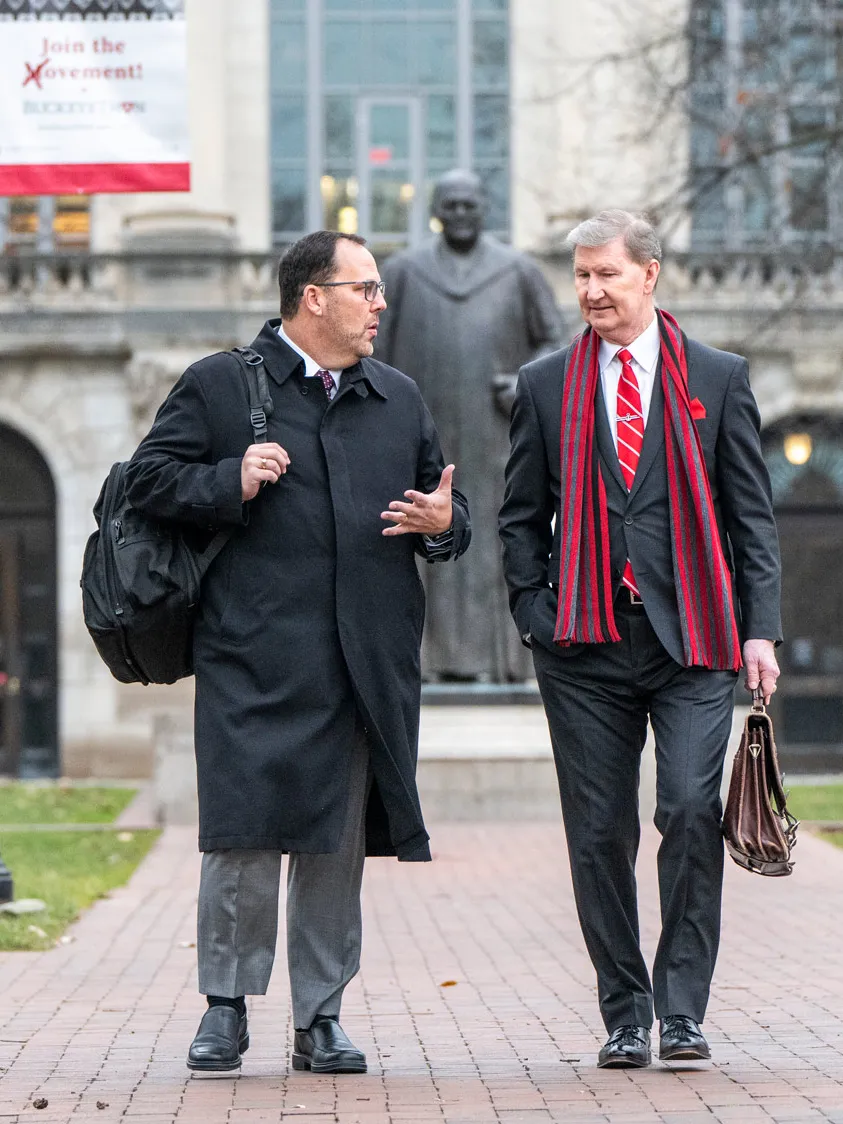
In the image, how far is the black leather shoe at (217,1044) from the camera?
554cm

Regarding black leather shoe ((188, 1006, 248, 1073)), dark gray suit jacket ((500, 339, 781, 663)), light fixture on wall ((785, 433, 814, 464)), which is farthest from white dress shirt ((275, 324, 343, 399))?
light fixture on wall ((785, 433, 814, 464))

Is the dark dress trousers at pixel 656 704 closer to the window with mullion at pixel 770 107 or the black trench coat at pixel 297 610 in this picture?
the black trench coat at pixel 297 610

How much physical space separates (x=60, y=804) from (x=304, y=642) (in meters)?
15.2

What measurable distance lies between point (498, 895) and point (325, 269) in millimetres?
5011

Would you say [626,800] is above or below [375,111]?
below

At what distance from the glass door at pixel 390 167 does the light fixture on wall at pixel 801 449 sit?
17.7ft

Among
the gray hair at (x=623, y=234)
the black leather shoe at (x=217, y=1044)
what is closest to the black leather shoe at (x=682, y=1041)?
the black leather shoe at (x=217, y=1044)

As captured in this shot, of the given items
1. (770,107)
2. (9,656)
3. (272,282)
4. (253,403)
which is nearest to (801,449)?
(272,282)

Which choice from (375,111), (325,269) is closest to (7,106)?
(325,269)

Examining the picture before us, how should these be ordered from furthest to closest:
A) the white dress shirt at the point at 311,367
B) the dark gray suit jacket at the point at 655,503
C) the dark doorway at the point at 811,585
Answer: the dark doorway at the point at 811,585 < the white dress shirt at the point at 311,367 < the dark gray suit jacket at the point at 655,503

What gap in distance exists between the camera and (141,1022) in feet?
22.2

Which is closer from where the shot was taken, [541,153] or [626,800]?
[626,800]

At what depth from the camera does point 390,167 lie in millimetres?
28281

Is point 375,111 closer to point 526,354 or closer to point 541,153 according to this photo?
point 541,153
